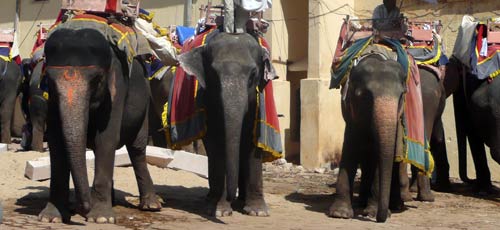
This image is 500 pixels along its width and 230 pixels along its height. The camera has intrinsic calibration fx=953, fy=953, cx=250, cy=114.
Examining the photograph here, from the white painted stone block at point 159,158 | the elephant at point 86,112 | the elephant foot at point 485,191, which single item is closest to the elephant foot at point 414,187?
the elephant foot at point 485,191

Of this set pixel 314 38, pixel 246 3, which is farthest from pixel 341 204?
pixel 314 38

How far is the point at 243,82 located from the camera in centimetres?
801

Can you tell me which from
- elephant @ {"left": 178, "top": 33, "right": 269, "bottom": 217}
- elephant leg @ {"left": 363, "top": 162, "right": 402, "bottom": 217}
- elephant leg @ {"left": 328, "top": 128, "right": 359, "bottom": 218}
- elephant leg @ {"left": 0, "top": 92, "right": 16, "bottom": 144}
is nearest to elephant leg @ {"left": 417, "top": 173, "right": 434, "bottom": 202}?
elephant leg @ {"left": 363, "top": 162, "right": 402, "bottom": 217}

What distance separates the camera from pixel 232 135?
780 cm

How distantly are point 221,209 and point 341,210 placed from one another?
45.9 inches

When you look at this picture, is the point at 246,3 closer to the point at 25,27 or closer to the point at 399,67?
the point at 399,67

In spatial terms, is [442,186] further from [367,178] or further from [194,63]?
[194,63]

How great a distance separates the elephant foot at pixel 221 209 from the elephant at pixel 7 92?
7.02 m

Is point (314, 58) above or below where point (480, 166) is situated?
above

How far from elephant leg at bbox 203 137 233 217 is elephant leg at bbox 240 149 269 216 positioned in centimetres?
25

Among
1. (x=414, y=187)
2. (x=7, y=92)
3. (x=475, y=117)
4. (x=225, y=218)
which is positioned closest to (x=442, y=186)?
(x=414, y=187)

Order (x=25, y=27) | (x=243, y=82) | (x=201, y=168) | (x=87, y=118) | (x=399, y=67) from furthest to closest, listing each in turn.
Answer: (x=25, y=27) < (x=201, y=168) < (x=399, y=67) < (x=243, y=82) < (x=87, y=118)

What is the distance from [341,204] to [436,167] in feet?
11.2

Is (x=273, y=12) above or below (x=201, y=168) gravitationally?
above
